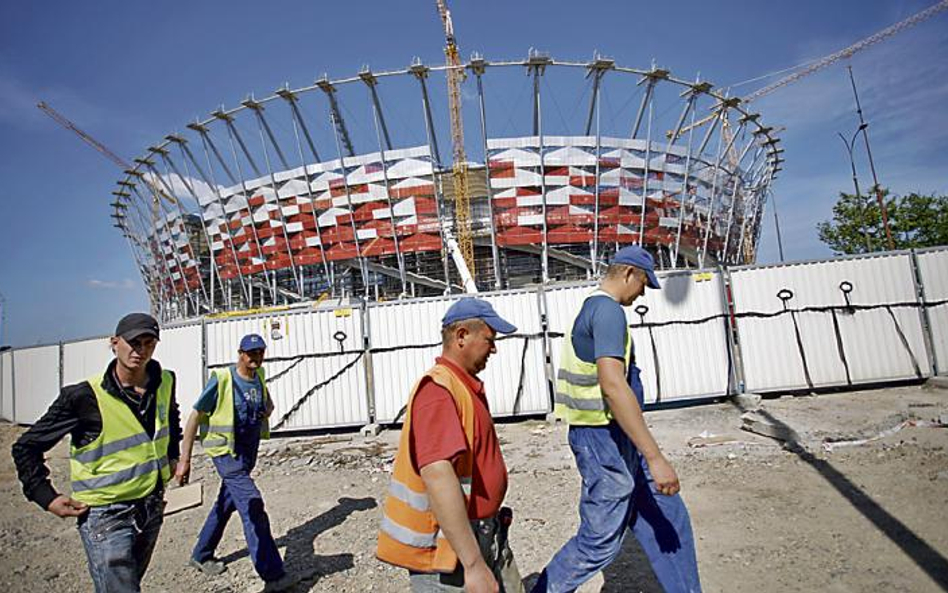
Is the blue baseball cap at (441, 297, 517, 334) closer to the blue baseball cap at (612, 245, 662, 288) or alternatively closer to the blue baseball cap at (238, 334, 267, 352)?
the blue baseball cap at (612, 245, 662, 288)

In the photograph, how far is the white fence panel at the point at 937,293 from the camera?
721cm

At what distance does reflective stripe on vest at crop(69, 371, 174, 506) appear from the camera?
2035 millimetres

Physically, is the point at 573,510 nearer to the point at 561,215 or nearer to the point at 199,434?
the point at 199,434

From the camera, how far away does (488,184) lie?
84.5 feet

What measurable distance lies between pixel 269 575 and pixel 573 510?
2.22m

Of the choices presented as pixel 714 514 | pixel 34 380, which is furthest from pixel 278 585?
pixel 34 380

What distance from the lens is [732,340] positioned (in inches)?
290

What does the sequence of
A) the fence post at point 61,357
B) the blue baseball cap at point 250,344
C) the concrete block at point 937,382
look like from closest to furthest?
the blue baseball cap at point 250,344, the concrete block at point 937,382, the fence post at point 61,357

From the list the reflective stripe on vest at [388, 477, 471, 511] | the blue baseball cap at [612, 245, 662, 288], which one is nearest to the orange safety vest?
the reflective stripe on vest at [388, 477, 471, 511]

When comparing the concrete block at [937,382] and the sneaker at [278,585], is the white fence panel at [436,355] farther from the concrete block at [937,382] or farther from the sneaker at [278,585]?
the concrete block at [937,382]

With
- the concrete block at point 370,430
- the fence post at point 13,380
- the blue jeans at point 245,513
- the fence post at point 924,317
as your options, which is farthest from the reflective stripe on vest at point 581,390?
the fence post at point 13,380

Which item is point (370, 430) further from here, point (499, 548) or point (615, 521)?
point (499, 548)

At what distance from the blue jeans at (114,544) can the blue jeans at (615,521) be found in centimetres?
168

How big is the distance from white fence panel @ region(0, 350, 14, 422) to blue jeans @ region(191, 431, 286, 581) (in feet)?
38.4
